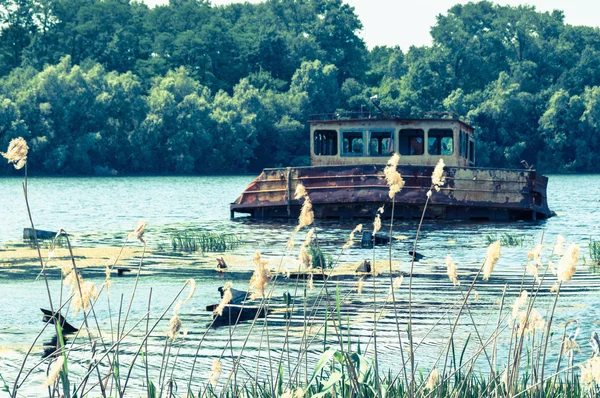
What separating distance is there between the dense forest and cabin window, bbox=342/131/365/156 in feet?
165

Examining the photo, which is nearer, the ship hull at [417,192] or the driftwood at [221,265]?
the driftwood at [221,265]

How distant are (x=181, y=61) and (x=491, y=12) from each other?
4133 centimetres

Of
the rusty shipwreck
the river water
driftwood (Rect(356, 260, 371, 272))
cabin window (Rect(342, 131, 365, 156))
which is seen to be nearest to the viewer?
the river water

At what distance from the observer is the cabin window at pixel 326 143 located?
31.9 meters

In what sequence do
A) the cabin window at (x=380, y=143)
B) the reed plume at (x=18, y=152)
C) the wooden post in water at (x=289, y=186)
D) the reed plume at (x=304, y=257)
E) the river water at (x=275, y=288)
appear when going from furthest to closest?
the cabin window at (x=380, y=143)
the wooden post in water at (x=289, y=186)
the river water at (x=275, y=288)
the reed plume at (x=304, y=257)
the reed plume at (x=18, y=152)

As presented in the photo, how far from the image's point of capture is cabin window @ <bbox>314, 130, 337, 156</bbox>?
105 feet

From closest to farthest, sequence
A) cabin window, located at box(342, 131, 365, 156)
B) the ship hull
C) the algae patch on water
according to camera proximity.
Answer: the algae patch on water, the ship hull, cabin window, located at box(342, 131, 365, 156)

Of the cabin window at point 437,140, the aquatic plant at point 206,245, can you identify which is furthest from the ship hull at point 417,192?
the aquatic plant at point 206,245

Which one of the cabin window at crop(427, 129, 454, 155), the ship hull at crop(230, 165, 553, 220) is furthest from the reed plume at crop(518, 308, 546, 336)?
the cabin window at crop(427, 129, 454, 155)

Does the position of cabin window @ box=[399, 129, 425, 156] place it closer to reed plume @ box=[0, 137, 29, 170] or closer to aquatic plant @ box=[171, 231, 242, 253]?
aquatic plant @ box=[171, 231, 242, 253]

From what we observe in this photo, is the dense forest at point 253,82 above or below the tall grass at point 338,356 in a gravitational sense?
above

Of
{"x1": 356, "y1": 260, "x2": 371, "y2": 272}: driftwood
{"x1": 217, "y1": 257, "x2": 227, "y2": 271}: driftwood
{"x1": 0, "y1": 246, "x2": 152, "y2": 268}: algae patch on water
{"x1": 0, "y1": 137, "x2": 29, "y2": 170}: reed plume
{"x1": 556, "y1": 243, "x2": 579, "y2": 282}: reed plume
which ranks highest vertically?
{"x1": 0, "y1": 137, "x2": 29, "y2": 170}: reed plume

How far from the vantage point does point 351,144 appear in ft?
104

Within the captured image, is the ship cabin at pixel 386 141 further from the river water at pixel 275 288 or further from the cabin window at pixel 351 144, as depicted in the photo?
the river water at pixel 275 288
